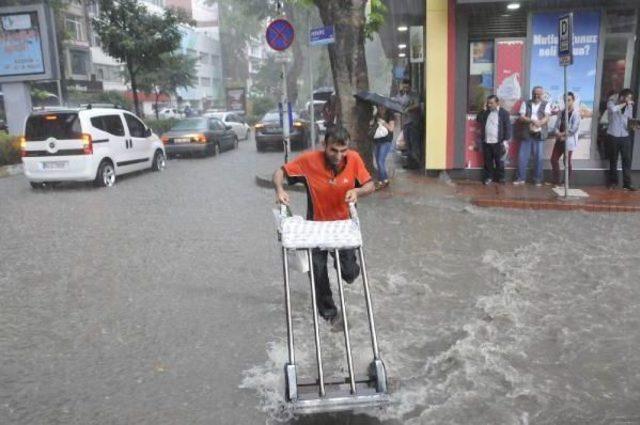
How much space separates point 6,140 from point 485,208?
46.8ft

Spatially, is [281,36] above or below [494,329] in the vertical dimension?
above

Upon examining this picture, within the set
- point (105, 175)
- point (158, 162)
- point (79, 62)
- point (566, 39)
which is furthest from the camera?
point (79, 62)

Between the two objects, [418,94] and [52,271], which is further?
[418,94]

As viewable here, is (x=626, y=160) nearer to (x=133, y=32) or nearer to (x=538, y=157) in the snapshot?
(x=538, y=157)

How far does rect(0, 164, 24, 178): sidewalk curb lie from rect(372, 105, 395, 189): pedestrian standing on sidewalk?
1035cm

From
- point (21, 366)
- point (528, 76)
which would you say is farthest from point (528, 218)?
point (21, 366)

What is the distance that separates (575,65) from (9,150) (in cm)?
1527

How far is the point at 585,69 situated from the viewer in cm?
1215

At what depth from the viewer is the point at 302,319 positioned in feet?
18.5

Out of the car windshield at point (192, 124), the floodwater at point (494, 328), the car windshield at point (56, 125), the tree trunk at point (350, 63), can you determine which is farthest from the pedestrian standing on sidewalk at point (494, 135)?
the car windshield at point (192, 124)

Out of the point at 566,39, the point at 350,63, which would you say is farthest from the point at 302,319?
the point at 350,63

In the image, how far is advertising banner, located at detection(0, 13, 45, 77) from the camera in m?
19.6

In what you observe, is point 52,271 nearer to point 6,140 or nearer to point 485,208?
point 485,208

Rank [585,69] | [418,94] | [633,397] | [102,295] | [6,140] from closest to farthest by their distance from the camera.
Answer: [633,397] < [102,295] < [585,69] < [418,94] < [6,140]
